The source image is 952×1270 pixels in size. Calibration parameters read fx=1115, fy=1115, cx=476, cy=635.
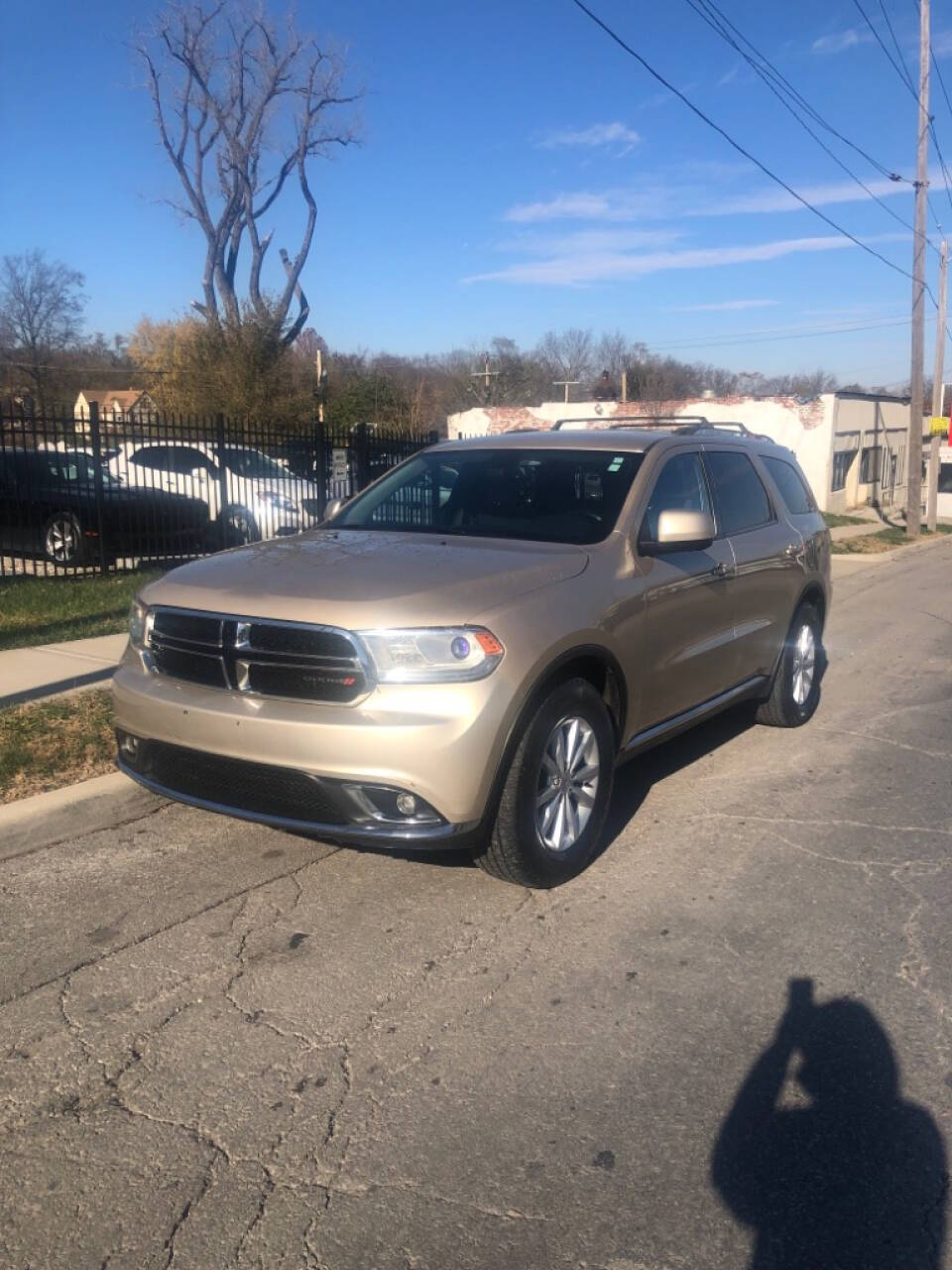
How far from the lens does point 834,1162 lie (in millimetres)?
2930

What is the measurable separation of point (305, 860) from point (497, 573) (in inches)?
61.5

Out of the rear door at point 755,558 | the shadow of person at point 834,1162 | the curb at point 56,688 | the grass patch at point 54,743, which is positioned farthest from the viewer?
the curb at point 56,688

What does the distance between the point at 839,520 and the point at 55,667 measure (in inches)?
1042

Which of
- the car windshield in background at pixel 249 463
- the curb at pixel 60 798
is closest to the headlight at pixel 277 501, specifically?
the car windshield in background at pixel 249 463

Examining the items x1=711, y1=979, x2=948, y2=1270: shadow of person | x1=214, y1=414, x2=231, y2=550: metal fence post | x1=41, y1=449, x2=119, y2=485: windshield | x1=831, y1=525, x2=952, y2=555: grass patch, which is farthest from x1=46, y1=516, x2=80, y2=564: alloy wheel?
x1=831, y1=525, x2=952, y2=555: grass patch

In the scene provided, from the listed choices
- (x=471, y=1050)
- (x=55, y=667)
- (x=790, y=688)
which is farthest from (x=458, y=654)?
(x=55, y=667)

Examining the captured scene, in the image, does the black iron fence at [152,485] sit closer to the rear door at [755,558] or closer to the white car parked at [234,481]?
the white car parked at [234,481]

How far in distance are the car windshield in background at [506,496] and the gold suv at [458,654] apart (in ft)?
0.04

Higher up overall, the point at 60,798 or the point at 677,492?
the point at 677,492

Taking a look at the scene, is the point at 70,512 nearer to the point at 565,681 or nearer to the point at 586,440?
the point at 586,440

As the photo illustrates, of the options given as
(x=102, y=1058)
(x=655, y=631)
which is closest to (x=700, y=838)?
(x=655, y=631)

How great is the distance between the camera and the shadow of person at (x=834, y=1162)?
8.63 feet

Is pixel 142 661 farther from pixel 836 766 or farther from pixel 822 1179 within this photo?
pixel 836 766

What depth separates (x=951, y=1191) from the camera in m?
2.80
